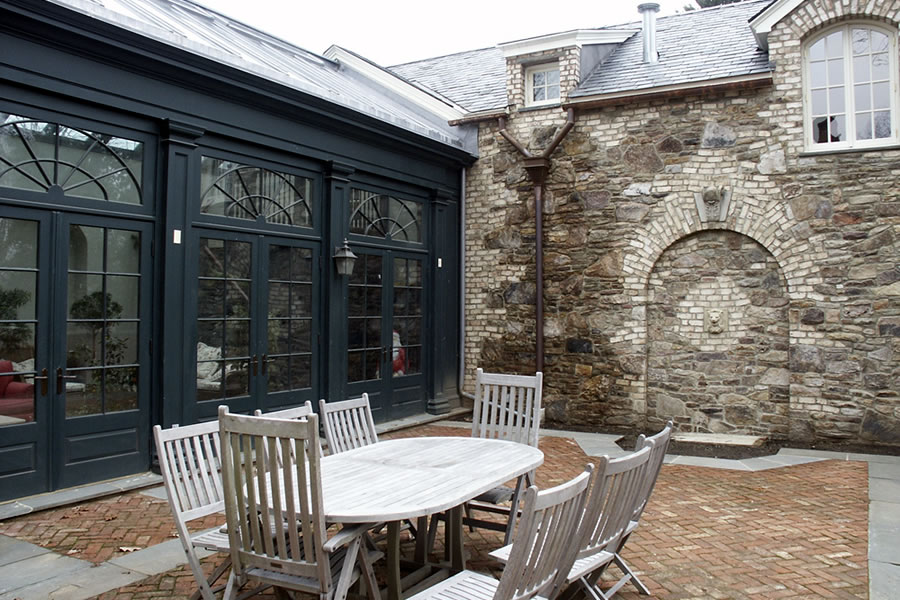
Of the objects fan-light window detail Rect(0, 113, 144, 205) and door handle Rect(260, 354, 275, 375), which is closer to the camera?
fan-light window detail Rect(0, 113, 144, 205)

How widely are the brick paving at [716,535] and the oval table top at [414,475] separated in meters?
0.68

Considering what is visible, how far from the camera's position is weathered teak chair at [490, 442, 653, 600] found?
116 inches

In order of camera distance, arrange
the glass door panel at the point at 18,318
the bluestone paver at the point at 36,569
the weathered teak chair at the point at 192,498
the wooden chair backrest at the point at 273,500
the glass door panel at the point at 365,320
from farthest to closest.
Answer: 1. the glass door panel at the point at 365,320
2. the glass door panel at the point at 18,318
3. the bluestone paver at the point at 36,569
4. the weathered teak chair at the point at 192,498
5. the wooden chair backrest at the point at 273,500

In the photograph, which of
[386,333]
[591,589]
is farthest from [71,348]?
[591,589]

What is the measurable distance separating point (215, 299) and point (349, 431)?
2.69 meters

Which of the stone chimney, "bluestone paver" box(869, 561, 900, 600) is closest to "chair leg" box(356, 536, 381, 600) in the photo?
"bluestone paver" box(869, 561, 900, 600)

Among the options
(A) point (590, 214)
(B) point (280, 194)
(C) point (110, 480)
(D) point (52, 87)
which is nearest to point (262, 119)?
(B) point (280, 194)

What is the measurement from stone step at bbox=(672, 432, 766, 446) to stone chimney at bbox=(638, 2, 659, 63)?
194 inches

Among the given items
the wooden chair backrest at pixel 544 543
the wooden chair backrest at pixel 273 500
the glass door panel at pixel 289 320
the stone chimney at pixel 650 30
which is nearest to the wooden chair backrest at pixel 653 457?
the wooden chair backrest at pixel 544 543

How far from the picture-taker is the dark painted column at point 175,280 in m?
6.11

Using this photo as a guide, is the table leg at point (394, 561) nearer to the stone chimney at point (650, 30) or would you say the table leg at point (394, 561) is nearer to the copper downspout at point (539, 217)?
the copper downspout at point (539, 217)

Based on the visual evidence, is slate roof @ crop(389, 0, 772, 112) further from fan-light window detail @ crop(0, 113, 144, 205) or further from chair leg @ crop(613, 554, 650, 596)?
chair leg @ crop(613, 554, 650, 596)

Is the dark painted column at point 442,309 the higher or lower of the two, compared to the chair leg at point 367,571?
higher

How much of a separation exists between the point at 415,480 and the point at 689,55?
783 centimetres
